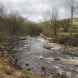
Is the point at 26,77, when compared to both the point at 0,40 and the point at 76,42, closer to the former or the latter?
the point at 0,40

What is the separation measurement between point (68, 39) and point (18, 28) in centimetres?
3166

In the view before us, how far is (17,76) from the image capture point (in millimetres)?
8125

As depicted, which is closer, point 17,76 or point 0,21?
point 17,76

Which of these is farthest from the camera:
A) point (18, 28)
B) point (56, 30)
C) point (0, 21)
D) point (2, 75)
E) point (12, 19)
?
point (18, 28)

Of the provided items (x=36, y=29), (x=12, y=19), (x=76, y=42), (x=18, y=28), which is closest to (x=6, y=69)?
(x=76, y=42)

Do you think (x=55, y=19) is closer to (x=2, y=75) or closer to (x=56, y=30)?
(x=56, y=30)

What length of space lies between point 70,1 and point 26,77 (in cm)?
4676

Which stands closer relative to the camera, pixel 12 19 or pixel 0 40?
pixel 0 40

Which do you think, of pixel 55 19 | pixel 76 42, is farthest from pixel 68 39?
pixel 55 19

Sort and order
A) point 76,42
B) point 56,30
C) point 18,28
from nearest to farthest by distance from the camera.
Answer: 1. point 76,42
2. point 56,30
3. point 18,28

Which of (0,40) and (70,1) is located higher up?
(70,1)

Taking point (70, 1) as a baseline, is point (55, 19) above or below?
below

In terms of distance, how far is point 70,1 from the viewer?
2106 inches

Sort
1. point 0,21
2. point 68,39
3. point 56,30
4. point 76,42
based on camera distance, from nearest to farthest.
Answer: point 76,42 < point 68,39 < point 0,21 < point 56,30
